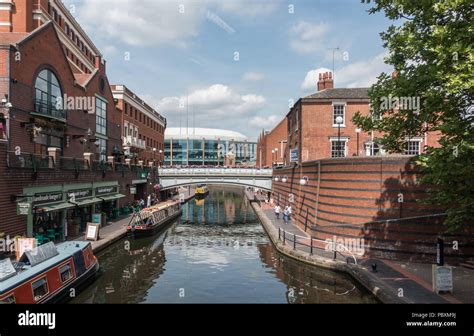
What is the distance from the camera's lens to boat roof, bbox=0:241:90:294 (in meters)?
10.4

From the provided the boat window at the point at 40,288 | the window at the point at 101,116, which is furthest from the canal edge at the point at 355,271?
the window at the point at 101,116

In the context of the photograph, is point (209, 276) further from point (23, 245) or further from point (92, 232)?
point (92, 232)

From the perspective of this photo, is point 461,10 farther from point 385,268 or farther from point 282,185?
point 282,185

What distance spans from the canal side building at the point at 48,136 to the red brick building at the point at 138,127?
18.3ft

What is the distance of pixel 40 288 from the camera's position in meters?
11.8

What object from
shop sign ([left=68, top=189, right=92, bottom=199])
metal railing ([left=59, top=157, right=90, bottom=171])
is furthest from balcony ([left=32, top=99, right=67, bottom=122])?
shop sign ([left=68, top=189, right=92, bottom=199])

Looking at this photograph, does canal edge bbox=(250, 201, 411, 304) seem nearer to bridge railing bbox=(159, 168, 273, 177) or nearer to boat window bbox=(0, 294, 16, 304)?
boat window bbox=(0, 294, 16, 304)

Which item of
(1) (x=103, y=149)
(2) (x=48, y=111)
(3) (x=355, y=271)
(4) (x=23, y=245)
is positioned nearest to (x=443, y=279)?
(3) (x=355, y=271)

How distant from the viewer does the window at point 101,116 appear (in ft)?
112

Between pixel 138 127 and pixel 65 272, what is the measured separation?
37906mm

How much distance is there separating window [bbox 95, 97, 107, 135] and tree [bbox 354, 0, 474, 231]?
2755 centimetres

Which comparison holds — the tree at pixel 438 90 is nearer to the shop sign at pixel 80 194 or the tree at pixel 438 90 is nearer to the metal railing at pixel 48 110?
the shop sign at pixel 80 194
